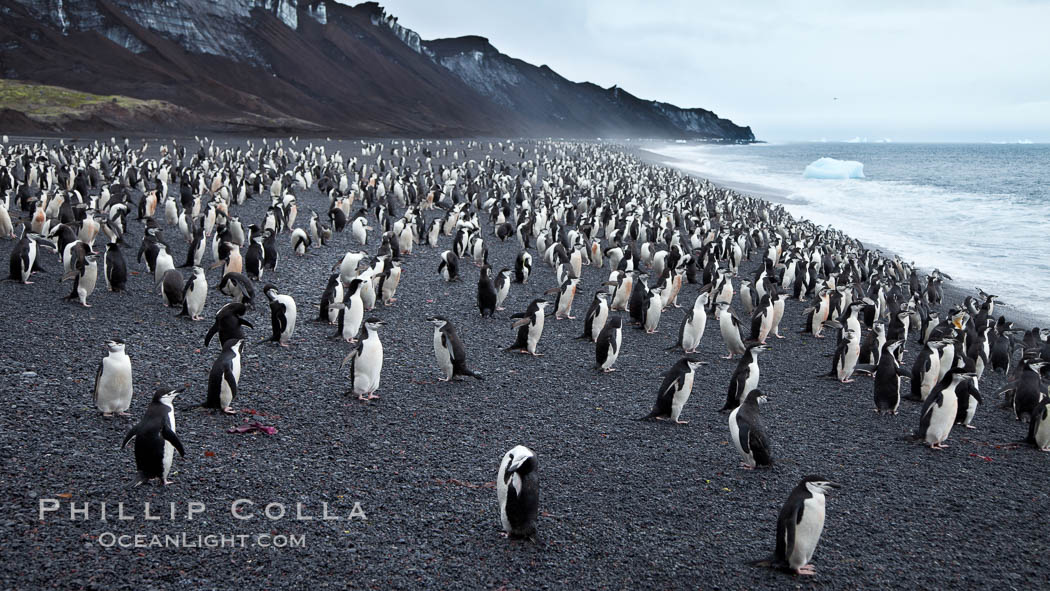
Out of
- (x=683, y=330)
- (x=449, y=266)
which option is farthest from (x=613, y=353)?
(x=449, y=266)

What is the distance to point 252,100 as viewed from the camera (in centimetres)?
7062

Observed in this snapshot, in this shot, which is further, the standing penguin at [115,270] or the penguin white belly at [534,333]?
the standing penguin at [115,270]

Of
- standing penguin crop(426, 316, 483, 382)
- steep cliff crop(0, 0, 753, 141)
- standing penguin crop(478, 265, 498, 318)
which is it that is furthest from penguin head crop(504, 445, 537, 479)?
steep cliff crop(0, 0, 753, 141)

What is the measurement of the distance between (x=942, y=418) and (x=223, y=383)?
24.2 feet

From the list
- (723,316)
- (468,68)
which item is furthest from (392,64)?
(723,316)

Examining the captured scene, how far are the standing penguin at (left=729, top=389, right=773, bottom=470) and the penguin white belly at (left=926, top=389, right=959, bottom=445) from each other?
2.14m

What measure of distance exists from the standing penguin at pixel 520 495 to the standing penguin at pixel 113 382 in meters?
3.65

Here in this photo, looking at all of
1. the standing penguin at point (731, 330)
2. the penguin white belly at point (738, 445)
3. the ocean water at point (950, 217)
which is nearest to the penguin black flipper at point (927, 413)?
the penguin white belly at point (738, 445)

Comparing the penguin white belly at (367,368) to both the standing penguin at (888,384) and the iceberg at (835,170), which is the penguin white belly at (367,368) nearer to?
the standing penguin at (888,384)

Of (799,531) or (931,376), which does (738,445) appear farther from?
(931,376)

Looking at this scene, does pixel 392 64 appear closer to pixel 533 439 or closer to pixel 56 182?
pixel 56 182

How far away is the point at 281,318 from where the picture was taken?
9.47 m

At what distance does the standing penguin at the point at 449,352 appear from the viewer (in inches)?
344

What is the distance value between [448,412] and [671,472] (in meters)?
2.44
